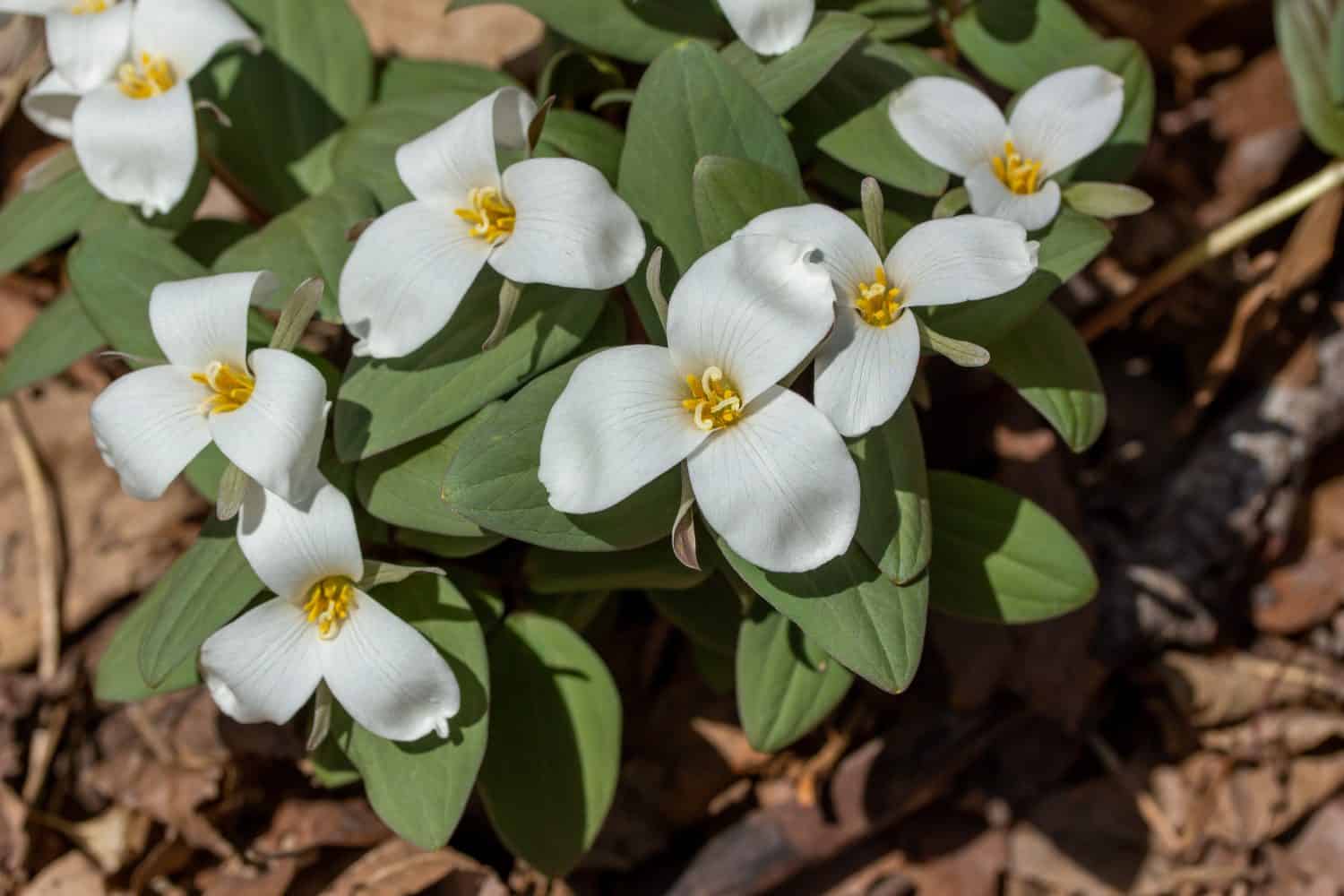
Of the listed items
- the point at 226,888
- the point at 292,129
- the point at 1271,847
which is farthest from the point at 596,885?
the point at 292,129

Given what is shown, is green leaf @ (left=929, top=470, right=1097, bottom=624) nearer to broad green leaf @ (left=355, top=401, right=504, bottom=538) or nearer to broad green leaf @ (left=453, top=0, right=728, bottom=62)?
broad green leaf @ (left=355, top=401, right=504, bottom=538)

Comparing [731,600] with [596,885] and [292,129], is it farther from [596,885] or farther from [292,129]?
[292,129]

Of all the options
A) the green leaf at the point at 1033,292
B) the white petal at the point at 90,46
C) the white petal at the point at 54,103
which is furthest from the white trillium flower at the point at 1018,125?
the white petal at the point at 54,103

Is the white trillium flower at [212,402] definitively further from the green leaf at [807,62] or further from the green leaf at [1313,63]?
the green leaf at [1313,63]

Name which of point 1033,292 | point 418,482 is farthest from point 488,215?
point 1033,292

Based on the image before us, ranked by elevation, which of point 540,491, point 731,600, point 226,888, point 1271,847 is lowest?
point 1271,847

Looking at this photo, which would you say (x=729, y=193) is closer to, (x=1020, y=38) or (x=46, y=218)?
(x=1020, y=38)

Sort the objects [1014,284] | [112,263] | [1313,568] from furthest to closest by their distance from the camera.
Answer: [1313,568] < [112,263] < [1014,284]

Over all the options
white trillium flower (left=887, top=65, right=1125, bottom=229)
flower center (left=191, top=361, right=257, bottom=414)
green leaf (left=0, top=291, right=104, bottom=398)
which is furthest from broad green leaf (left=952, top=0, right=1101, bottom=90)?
green leaf (left=0, top=291, right=104, bottom=398)
